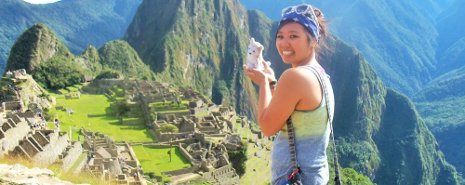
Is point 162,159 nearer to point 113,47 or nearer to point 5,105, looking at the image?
point 5,105

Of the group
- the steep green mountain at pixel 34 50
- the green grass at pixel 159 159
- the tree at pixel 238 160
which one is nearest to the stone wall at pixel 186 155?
the green grass at pixel 159 159

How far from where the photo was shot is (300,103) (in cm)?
496

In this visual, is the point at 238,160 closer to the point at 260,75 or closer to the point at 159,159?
the point at 159,159

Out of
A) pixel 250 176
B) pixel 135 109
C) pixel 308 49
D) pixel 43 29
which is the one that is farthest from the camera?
pixel 43 29

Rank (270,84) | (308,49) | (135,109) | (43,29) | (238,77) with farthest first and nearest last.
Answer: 1. (238,77)
2. (43,29)
3. (135,109)
4. (270,84)
5. (308,49)

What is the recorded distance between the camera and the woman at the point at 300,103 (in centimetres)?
492

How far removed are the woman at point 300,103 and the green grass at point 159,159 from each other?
84.1ft

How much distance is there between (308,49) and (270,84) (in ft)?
2.20

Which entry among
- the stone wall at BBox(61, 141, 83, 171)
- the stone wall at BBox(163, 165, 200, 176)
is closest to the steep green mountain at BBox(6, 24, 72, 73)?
the stone wall at BBox(163, 165, 200, 176)

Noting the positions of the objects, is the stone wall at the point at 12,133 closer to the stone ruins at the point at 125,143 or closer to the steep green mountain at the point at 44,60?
the stone ruins at the point at 125,143

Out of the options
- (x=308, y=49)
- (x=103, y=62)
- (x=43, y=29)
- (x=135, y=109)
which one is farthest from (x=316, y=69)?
(x=103, y=62)

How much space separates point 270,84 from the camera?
5879mm

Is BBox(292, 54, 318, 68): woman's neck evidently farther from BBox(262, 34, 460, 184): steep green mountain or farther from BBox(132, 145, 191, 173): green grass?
BBox(262, 34, 460, 184): steep green mountain

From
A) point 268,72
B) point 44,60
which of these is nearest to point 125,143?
point 268,72
